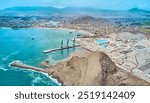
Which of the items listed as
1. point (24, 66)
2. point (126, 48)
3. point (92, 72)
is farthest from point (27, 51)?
point (126, 48)

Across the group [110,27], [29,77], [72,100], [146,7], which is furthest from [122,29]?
[29,77]

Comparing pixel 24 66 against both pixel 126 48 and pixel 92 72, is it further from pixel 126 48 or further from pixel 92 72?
pixel 126 48

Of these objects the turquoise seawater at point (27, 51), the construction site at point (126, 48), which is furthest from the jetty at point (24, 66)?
the construction site at point (126, 48)

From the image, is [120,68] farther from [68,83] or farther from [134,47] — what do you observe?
[68,83]

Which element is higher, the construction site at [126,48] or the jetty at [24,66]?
the construction site at [126,48]

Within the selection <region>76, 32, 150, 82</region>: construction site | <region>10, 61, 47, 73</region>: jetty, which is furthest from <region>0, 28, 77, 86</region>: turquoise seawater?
Result: <region>76, 32, 150, 82</region>: construction site

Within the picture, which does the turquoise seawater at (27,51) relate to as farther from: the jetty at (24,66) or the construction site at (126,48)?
the construction site at (126,48)
